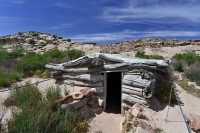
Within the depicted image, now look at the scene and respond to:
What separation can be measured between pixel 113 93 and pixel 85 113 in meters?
3.14

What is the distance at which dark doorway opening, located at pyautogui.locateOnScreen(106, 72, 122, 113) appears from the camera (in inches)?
371

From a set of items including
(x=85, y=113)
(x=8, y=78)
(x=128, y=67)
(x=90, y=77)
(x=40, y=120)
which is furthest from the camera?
(x=8, y=78)

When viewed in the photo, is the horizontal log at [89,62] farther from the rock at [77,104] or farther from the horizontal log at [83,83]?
the rock at [77,104]

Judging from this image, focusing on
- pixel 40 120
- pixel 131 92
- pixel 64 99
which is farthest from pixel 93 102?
pixel 40 120

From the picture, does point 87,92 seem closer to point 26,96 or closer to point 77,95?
point 77,95

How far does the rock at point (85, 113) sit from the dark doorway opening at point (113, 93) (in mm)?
790

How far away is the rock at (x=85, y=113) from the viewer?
315 inches

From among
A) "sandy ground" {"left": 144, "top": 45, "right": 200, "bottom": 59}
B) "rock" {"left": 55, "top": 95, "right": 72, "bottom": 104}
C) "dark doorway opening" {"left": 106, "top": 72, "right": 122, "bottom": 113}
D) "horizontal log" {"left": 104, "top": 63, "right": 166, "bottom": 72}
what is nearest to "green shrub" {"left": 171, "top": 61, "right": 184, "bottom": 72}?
"dark doorway opening" {"left": 106, "top": 72, "right": 122, "bottom": 113}

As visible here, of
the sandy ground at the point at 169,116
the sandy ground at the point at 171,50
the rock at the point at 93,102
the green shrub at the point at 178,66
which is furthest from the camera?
the sandy ground at the point at 171,50

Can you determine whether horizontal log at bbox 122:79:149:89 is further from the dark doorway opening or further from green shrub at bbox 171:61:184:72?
green shrub at bbox 171:61:184:72

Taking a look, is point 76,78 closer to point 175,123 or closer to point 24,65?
point 175,123

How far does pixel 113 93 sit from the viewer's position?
11.2m

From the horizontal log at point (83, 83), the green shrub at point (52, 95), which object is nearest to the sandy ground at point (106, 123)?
the horizontal log at point (83, 83)

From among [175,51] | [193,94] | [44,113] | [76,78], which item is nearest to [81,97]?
[76,78]
